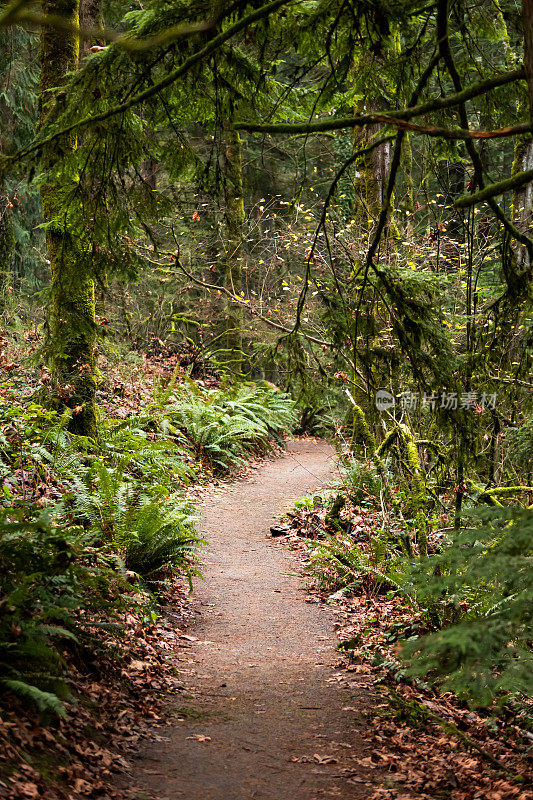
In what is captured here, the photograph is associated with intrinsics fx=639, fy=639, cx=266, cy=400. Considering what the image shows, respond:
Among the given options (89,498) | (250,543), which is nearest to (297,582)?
(250,543)

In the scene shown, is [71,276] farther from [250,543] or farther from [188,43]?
[250,543]

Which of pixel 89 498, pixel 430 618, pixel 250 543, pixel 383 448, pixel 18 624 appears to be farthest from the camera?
pixel 250 543

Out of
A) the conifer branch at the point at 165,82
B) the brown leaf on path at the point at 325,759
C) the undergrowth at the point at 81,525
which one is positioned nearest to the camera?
the undergrowth at the point at 81,525

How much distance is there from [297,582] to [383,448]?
1.95 metres

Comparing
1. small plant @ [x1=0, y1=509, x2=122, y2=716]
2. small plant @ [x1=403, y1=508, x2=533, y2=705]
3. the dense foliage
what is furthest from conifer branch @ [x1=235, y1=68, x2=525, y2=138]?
small plant @ [x1=0, y1=509, x2=122, y2=716]

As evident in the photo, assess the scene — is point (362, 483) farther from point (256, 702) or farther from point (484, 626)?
point (484, 626)

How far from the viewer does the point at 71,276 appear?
5.21 metres

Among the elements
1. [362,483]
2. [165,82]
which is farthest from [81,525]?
[362,483]

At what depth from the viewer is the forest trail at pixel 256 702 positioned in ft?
11.3

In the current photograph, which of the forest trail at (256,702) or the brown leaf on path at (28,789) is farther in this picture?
the forest trail at (256,702)

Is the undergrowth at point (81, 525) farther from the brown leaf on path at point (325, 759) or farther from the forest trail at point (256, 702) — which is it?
the brown leaf on path at point (325, 759)

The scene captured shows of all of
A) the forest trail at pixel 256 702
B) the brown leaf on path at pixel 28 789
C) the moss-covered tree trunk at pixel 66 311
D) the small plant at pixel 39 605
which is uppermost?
the moss-covered tree trunk at pixel 66 311

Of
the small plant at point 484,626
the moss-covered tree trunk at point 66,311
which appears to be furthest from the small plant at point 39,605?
the moss-covered tree trunk at point 66,311

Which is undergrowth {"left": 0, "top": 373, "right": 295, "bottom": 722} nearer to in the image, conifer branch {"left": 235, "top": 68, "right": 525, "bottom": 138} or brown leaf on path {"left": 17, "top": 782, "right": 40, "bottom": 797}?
brown leaf on path {"left": 17, "top": 782, "right": 40, "bottom": 797}
